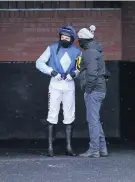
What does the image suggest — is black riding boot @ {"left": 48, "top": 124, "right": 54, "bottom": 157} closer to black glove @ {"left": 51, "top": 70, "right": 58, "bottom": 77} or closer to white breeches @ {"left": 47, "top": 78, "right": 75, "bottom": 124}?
white breeches @ {"left": 47, "top": 78, "right": 75, "bottom": 124}

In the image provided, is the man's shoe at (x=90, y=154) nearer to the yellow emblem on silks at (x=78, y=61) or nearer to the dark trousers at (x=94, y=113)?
the dark trousers at (x=94, y=113)

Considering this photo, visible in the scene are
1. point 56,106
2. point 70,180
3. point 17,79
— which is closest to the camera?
point 70,180

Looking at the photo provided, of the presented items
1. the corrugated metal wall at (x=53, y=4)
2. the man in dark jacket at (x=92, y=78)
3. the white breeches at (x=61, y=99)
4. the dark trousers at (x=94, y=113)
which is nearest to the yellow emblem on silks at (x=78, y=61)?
the man in dark jacket at (x=92, y=78)

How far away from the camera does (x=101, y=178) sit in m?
7.73

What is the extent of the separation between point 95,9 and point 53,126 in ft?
7.28

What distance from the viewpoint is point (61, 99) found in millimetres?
9102

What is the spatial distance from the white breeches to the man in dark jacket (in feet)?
0.95

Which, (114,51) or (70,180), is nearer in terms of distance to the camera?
(70,180)

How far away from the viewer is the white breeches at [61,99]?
29.6 feet

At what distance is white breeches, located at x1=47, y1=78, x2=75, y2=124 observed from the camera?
9.01m

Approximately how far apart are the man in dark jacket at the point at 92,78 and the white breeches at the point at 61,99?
0.95ft

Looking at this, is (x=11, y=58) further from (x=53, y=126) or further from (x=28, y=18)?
(x=53, y=126)

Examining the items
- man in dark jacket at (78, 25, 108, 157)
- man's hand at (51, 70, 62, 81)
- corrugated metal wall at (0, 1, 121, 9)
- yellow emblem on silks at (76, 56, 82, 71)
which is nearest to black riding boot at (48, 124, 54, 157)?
man in dark jacket at (78, 25, 108, 157)

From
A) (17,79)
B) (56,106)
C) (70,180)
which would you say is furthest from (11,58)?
(70,180)
